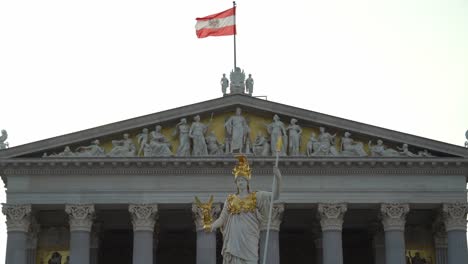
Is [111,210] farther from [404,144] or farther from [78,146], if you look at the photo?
[404,144]

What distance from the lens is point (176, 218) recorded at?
175 ft

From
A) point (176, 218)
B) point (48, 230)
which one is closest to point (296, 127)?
point (176, 218)

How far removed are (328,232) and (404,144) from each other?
580 cm

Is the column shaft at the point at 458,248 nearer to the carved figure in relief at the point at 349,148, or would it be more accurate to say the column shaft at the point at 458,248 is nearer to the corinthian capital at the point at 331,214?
the corinthian capital at the point at 331,214

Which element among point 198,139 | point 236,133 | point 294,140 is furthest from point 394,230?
point 198,139

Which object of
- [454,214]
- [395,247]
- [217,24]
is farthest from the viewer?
[217,24]

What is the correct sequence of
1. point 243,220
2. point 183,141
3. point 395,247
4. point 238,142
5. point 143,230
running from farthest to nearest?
point 183,141 → point 238,142 → point 395,247 → point 143,230 → point 243,220

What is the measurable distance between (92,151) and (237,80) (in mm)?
8494

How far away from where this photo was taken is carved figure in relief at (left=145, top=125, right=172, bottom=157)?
1930 inches

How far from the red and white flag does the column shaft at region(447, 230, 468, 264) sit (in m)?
15.0

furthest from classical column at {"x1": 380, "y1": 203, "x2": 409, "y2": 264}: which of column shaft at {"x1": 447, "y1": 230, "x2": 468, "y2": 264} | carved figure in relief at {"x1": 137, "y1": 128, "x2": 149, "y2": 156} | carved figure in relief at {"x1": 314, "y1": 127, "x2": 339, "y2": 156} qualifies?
carved figure in relief at {"x1": 137, "y1": 128, "x2": 149, "y2": 156}

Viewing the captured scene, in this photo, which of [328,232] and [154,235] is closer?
[328,232]

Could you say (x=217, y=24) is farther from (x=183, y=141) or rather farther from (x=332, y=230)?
(x=332, y=230)

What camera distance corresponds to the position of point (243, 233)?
653 inches
